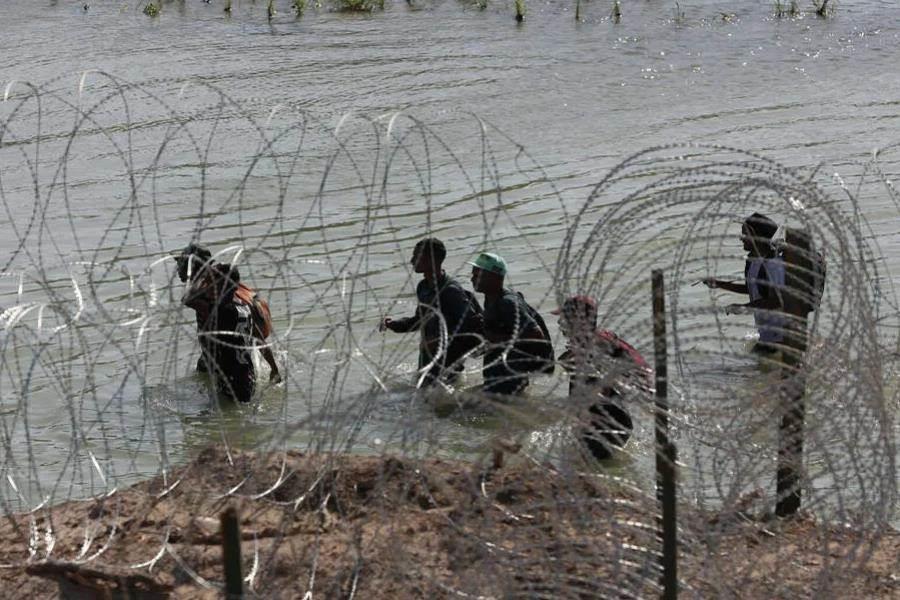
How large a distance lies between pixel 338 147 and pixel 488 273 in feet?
4.00

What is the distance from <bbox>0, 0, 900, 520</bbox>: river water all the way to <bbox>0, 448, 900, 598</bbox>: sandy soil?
1.12m

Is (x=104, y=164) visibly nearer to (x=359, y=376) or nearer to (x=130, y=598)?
(x=359, y=376)

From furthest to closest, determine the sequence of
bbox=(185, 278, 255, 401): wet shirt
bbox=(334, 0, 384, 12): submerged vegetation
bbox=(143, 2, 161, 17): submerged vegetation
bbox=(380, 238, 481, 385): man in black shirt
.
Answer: bbox=(143, 2, 161, 17): submerged vegetation < bbox=(334, 0, 384, 12): submerged vegetation < bbox=(185, 278, 255, 401): wet shirt < bbox=(380, 238, 481, 385): man in black shirt

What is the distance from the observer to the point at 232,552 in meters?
4.29

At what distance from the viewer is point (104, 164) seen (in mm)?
17828

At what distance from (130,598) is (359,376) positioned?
206 inches

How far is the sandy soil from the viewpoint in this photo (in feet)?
19.6

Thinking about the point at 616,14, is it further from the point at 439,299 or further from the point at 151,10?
the point at 439,299

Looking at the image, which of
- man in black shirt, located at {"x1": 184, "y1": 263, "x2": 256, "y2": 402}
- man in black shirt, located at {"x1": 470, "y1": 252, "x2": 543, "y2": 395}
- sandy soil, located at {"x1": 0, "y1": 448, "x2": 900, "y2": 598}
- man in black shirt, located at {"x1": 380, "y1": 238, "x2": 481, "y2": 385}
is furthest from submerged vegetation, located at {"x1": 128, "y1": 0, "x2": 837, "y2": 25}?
sandy soil, located at {"x1": 0, "y1": 448, "x2": 900, "y2": 598}

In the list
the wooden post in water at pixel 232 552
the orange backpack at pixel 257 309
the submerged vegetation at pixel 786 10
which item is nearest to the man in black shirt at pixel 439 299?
the orange backpack at pixel 257 309

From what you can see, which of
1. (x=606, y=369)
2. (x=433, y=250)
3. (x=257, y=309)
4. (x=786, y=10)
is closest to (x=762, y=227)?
(x=433, y=250)

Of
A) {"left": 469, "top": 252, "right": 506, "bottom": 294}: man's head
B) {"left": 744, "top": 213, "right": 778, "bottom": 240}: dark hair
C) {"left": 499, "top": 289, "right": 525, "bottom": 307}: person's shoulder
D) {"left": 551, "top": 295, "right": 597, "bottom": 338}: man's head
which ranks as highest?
{"left": 551, "top": 295, "right": 597, "bottom": 338}: man's head

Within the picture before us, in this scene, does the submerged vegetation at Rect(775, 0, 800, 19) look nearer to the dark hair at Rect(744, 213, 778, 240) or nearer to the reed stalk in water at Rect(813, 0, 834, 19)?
the reed stalk in water at Rect(813, 0, 834, 19)

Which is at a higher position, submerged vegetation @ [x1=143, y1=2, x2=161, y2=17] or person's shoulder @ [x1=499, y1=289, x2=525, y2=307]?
submerged vegetation @ [x1=143, y1=2, x2=161, y2=17]
